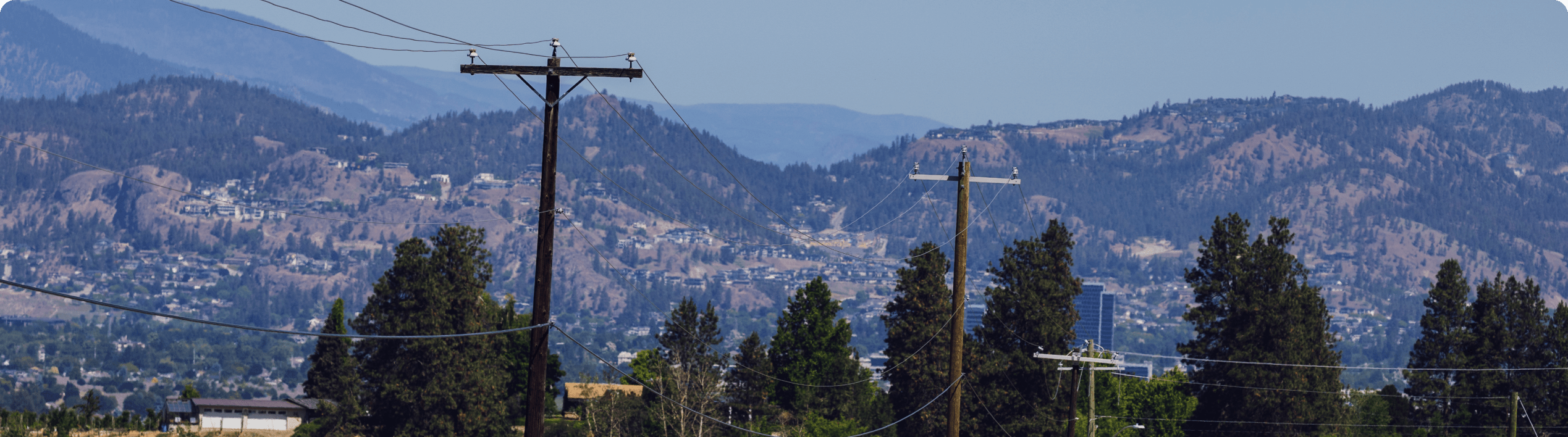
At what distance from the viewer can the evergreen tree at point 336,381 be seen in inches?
3511

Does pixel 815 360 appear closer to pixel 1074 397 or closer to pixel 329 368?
pixel 329 368

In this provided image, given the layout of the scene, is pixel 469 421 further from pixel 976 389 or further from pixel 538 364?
pixel 538 364

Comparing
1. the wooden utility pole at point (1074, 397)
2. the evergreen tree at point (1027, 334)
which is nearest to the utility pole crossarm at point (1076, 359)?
the wooden utility pole at point (1074, 397)

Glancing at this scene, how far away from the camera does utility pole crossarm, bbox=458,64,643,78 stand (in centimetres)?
2419

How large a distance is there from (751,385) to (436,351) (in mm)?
25790

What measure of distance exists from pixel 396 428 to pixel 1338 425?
174 feet

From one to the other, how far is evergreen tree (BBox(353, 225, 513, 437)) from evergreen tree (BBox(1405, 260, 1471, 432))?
54.6 metres

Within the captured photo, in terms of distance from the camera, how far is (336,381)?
10250 cm

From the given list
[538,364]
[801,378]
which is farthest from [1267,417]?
[538,364]

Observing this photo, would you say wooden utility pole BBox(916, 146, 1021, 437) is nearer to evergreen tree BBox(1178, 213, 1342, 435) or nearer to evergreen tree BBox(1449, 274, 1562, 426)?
evergreen tree BBox(1178, 213, 1342, 435)

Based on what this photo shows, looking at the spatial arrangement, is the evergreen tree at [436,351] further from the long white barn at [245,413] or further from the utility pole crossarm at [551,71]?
the utility pole crossarm at [551,71]

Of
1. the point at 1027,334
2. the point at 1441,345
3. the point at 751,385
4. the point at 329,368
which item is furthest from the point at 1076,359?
the point at 329,368

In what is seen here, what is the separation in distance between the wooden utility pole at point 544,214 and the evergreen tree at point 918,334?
61433 millimetres

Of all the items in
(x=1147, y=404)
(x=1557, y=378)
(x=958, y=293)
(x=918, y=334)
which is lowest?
(x=1147, y=404)
